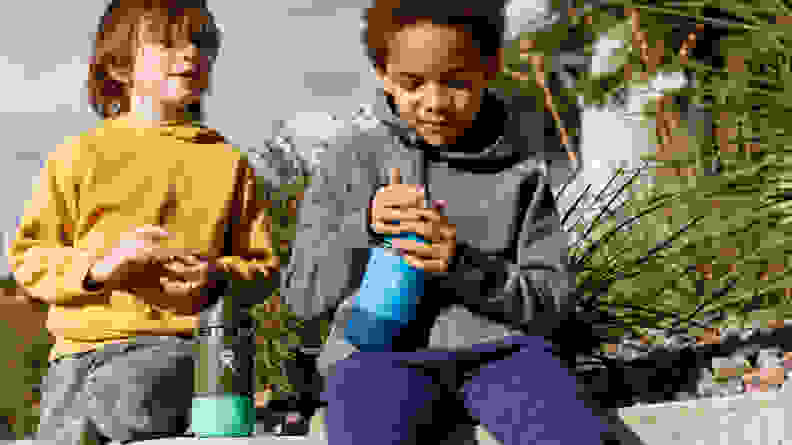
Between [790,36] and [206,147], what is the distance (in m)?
1.14

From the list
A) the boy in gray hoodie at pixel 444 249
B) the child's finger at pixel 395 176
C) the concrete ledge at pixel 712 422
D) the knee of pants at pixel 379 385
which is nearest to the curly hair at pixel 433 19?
the boy in gray hoodie at pixel 444 249

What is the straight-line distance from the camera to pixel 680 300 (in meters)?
1.99

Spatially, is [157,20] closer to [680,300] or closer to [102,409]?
[102,409]

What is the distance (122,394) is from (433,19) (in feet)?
2.07

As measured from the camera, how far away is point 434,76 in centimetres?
119

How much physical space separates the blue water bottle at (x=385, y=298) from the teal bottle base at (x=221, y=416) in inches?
9.0

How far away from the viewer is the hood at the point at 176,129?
138cm

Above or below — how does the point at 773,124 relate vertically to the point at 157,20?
below

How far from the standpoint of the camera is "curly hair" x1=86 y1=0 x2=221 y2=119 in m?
1.37

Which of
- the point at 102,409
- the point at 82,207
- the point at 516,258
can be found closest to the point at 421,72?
the point at 516,258

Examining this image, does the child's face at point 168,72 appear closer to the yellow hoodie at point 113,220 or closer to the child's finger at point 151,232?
the yellow hoodie at point 113,220

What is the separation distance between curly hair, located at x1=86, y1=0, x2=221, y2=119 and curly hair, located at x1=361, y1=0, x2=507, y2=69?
0.80 ft

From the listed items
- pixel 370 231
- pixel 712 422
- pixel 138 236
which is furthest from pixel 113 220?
pixel 712 422

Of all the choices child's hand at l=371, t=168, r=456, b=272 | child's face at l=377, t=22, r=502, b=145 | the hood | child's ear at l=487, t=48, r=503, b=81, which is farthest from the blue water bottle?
the hood
